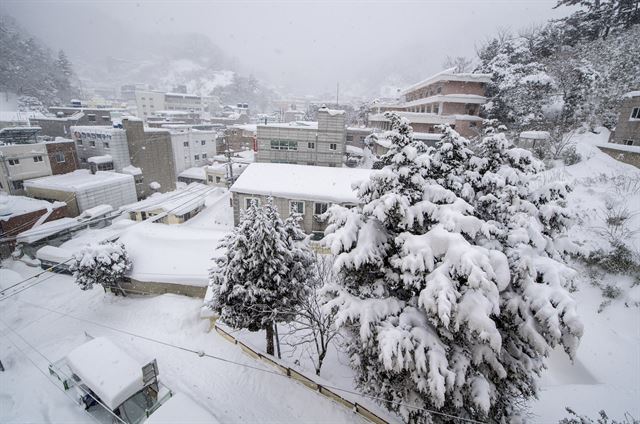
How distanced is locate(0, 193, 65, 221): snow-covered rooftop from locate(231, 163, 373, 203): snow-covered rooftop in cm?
1746

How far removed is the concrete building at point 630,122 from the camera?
1502cm

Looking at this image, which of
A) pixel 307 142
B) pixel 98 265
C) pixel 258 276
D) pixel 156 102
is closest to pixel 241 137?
pixel 307 142

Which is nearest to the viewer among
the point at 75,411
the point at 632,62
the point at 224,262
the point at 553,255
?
the point at 553,255

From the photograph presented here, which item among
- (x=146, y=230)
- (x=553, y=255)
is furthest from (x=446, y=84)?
(x=146, y=230)

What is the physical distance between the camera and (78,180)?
27125 mm

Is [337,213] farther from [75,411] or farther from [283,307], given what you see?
[75,411]

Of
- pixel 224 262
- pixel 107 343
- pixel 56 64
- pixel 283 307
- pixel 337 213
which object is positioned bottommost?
pixel 107 343

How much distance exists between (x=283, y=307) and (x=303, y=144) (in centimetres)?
2118

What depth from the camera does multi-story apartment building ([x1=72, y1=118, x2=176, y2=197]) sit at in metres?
30.2

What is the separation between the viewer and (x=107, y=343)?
9.48 metres

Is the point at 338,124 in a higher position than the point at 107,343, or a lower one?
higher

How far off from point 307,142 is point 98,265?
20123 mm

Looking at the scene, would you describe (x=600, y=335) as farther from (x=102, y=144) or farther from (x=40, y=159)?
(x=40, y=159)

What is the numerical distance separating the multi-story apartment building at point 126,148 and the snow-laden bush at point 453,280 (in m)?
33.3
